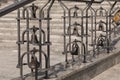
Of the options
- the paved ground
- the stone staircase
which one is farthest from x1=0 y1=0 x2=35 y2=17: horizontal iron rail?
the stone staircase

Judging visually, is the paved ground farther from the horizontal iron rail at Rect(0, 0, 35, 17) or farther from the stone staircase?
the horizontal iron rail at Rect(0, 0, 35, 17)

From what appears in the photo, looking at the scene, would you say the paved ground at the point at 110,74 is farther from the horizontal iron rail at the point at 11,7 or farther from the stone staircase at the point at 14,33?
the horizontal iron rail at the point at 11,7

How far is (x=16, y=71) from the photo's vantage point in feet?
16.8

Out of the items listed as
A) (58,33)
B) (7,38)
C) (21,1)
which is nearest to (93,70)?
(21,1)

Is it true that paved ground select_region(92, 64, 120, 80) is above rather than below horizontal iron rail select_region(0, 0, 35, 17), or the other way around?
below

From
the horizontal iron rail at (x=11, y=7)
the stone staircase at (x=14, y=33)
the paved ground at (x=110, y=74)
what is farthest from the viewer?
the stone staircase at (x=14, y=33)

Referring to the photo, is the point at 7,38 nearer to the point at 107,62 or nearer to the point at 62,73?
the point at 107,62

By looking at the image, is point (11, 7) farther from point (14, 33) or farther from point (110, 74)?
point (14, 33)

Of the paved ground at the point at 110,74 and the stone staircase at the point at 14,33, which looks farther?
the stone staircase at the point at 14,33

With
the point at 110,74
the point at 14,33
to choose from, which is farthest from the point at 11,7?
the point at 14,33

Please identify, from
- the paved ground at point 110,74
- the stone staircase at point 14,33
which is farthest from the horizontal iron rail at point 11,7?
the stone staircase at point 14,33

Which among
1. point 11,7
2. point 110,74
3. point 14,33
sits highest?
point 11,7

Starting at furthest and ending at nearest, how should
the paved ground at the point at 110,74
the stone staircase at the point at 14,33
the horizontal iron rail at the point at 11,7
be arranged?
the stone staircase at the point at 14,33 < the paved ground at the point at 110,74 < the horizontal iron rail at the point at 11,7

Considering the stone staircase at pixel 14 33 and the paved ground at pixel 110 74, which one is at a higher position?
the stone staircase at pixel 14 33
